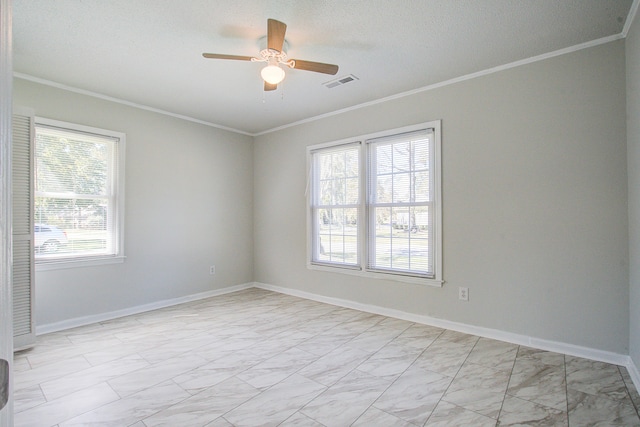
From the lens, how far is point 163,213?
171 inches

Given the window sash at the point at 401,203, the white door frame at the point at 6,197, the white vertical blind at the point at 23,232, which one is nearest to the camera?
the white door frame at the point at 6,197

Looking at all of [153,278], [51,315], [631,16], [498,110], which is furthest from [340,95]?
[51,315]

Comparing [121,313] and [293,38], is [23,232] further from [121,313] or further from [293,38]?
[293,38]

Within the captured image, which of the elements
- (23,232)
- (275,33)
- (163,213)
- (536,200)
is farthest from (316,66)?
(23,232)

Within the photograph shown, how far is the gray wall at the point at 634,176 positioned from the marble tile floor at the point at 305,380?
395 millimetres

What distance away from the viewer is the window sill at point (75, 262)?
3345mm

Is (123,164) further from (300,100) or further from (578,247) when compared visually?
(578,247)

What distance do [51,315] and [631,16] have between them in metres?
5.84

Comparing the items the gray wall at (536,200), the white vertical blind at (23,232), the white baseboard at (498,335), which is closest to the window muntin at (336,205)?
the white baseboard at (498,335)

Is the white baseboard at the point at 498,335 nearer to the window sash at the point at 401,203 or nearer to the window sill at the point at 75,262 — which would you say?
the window sash at the point at 401,203

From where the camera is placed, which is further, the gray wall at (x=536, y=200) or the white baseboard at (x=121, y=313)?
the white baseboard at (x=121, y=313)

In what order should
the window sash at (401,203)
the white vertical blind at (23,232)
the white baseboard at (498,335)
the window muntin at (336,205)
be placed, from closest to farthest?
the white baseboard at (498,335) → the white vertical blind at (23,232) → the window sash at (401,203) → the window muntin at (336,205)

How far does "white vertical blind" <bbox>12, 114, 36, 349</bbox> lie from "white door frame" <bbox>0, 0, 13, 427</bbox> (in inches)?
132

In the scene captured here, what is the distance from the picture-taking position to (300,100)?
3977mm
